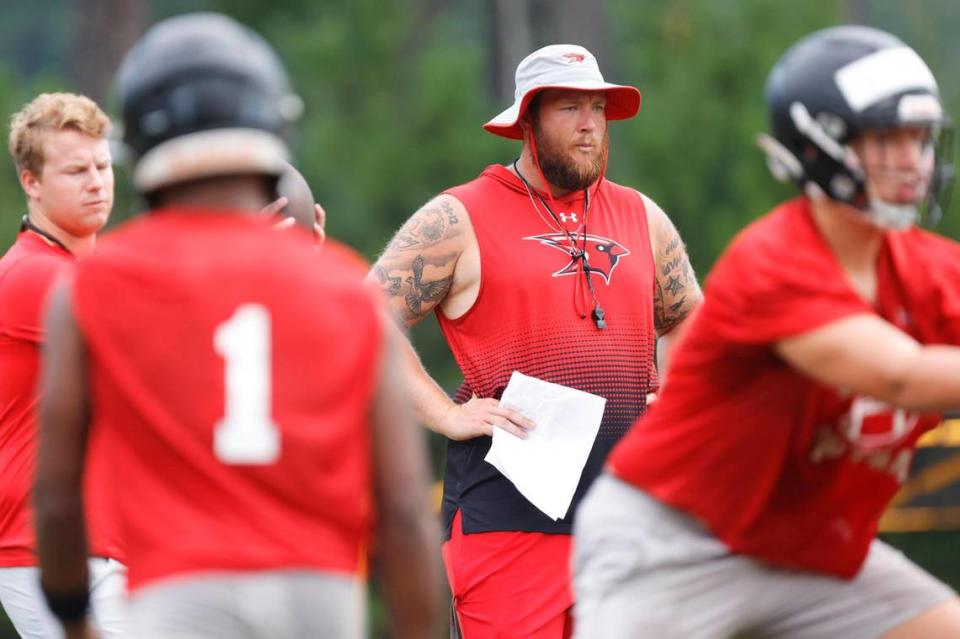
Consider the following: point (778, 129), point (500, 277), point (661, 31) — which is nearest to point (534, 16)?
point (661, 31)

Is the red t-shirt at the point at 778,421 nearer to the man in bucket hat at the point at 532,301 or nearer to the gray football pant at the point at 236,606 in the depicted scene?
the gray football pant at the point at 236,606

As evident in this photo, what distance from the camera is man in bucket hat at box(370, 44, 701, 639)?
21.7 feet

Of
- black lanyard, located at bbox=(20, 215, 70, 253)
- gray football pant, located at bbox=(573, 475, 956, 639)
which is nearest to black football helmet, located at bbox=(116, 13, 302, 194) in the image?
gray football pant, located at bbox=(573, 475, 956, 639)

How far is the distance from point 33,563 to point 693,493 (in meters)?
2.81

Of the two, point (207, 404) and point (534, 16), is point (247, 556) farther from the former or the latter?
point (534, 16)

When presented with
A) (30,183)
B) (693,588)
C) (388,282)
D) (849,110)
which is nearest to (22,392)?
(30,183)

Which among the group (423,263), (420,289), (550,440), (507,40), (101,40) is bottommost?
(550,440)

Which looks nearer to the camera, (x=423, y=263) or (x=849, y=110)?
(x=849, y=110)

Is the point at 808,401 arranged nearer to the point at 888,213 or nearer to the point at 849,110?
the point at 888,213

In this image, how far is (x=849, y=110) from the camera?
446 centimetres

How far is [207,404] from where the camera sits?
3441mm

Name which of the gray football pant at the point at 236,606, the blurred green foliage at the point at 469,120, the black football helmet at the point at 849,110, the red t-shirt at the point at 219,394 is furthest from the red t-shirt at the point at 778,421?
the blurred green foliage at the point at 469,120

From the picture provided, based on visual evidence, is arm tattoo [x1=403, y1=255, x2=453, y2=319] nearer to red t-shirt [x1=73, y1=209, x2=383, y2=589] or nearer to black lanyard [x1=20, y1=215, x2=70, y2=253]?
black lanyard [x1=20, y1=215, x2=70, y2=253]

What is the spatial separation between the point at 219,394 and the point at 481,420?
3.29 m
